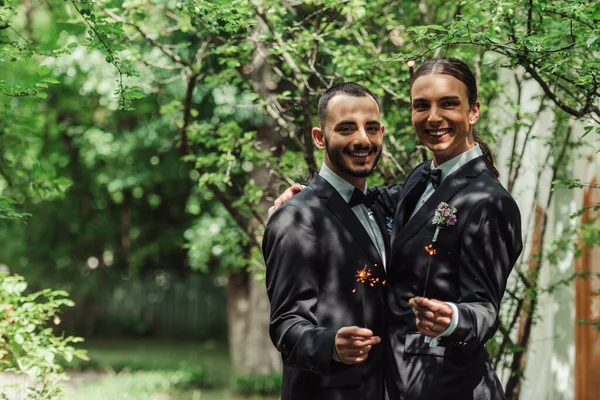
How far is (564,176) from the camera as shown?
25.2 ft

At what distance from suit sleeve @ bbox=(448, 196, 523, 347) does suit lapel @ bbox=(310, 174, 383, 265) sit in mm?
363

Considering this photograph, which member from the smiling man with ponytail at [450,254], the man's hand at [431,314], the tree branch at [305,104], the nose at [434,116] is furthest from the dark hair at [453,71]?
the tree branch at [305,104]

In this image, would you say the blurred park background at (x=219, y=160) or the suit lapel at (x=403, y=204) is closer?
the suit lapel at (x=403, y=204)

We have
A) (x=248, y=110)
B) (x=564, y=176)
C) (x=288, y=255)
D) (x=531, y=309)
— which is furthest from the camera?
(x=248, y=110)

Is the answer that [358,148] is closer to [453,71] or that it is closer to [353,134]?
[353,134]

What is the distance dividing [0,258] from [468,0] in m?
18.1

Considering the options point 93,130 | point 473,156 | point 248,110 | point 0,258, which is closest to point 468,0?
point 473,156

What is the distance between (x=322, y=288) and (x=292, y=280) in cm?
14

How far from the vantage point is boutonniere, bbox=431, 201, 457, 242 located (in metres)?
3.06

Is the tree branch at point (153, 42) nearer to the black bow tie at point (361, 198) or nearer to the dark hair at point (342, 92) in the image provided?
the dark hair at point (342, 92)

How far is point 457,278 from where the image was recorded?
10.2ft

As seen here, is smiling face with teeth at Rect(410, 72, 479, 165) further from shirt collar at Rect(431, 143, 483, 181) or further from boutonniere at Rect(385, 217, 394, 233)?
boutonniere at Rect(385, 217, 394, 233)

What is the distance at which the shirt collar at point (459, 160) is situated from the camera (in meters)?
3.32

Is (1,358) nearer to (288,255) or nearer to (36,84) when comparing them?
(36,84)
